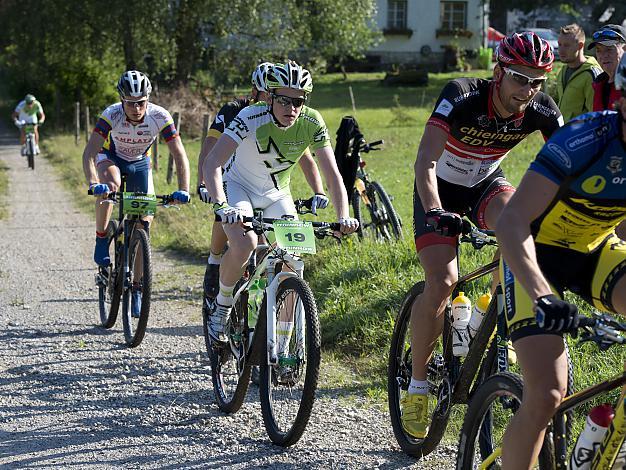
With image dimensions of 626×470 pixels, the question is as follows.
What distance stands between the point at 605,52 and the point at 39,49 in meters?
29.0

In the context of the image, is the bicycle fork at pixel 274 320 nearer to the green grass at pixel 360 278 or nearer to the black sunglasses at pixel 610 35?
the green grass at pixel 360 278

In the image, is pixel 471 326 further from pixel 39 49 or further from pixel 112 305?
pixel 39 49

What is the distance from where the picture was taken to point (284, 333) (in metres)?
5.59

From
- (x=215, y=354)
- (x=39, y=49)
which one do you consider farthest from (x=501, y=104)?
(x=39, y=49)

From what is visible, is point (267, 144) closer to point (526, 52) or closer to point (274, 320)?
point (274, 320)

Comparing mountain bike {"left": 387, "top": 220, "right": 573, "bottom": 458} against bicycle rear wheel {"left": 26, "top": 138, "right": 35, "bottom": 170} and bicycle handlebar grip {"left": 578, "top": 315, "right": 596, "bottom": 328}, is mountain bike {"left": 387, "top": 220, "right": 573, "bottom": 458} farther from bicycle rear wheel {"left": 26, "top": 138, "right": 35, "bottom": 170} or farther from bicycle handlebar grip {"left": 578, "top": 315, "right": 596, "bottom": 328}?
bicycle rear wheel {"left": 26, "top": 138, "right": 35, "bottom": 170}

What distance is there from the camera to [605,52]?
7352 millimetres

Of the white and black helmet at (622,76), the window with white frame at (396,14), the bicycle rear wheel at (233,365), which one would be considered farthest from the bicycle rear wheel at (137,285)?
the window with white frame at (396,14)

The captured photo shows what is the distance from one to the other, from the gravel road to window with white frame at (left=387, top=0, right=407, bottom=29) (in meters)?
43.8

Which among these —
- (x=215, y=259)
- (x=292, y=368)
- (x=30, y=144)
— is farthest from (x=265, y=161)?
(x=30, y=144)

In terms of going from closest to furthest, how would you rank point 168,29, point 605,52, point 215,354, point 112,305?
1. point 215,354
2. point 605,52
3. point 112,305
4. point 168,29

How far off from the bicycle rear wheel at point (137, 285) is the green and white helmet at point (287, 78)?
254cm

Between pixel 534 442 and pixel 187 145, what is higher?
pixel 534 442

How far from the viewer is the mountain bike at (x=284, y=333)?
5289 millimetres
